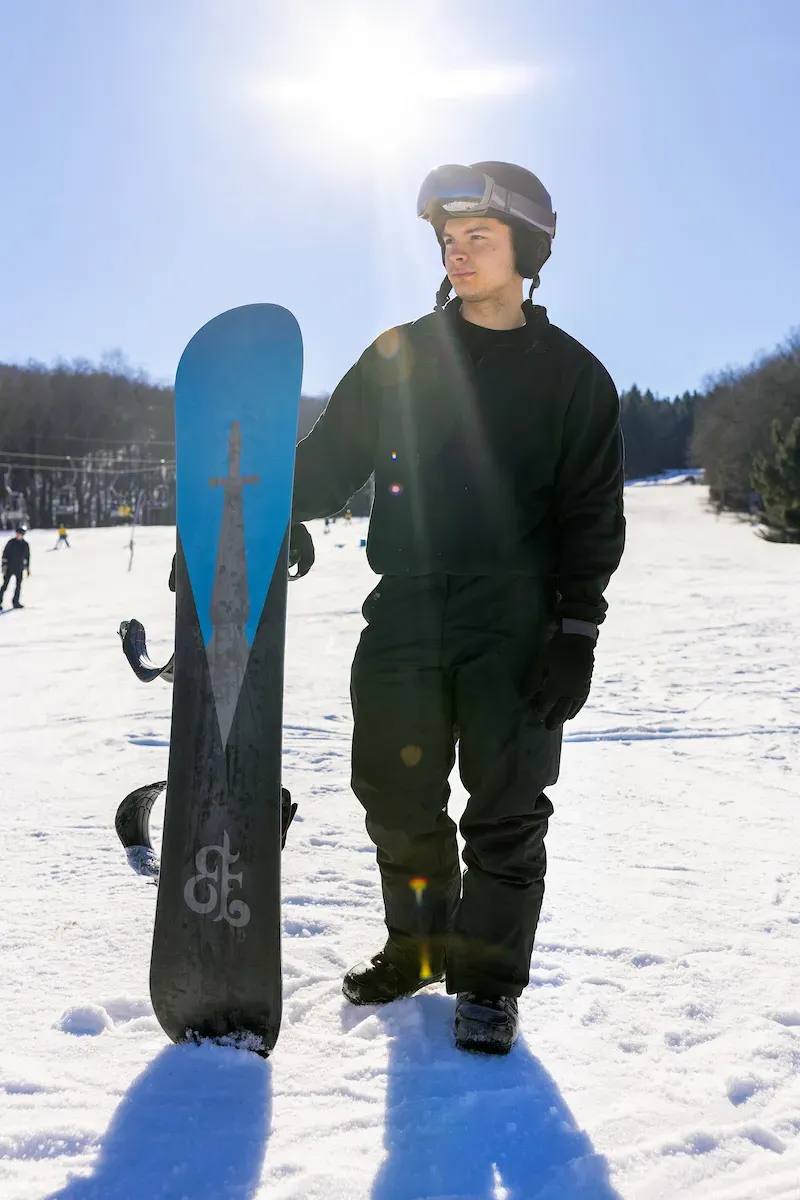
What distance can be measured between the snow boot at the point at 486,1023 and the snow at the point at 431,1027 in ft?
0.15

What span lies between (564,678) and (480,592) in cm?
30

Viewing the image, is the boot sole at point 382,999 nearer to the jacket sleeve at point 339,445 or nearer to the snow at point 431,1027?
the snow at point 431,1027

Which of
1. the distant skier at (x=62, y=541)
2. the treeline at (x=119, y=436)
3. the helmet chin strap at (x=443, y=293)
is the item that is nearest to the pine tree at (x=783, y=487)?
the treeline at (x=119, y=436)

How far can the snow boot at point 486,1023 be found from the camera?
184 cm

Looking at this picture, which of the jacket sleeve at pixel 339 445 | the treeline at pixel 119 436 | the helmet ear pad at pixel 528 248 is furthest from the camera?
the treeline at pixel 119 436

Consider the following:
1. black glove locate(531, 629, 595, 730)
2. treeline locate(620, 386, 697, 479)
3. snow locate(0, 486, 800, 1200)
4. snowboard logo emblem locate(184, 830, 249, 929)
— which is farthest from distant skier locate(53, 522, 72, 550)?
treeline locate(620, 386, 697, 479)

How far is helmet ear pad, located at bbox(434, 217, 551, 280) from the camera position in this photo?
2178 mm

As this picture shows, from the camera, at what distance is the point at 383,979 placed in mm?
2088

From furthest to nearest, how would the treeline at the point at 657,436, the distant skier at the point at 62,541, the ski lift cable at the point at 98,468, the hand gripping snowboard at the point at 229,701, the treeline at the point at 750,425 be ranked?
1. the treeline at the point at 657,436
2. the ski lift cable at the point at 98,468
3. the treeline at the point at 750,425
4. the distant skier at the point at 62,541
5. the hand gripping snowboard at the point at 229,701

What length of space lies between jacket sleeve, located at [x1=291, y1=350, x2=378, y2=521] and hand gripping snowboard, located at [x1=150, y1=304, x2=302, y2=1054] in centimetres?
24

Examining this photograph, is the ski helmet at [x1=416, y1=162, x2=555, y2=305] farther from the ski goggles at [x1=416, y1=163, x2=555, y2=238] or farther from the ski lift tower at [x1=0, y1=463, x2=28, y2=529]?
the ski lift tower at [x1=0, y1=463, x2=28, y2=529]

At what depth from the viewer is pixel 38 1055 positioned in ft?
5.73

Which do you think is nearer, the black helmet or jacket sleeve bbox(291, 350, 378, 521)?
the black helmet

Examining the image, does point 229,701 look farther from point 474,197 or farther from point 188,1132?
A: point 474,197
